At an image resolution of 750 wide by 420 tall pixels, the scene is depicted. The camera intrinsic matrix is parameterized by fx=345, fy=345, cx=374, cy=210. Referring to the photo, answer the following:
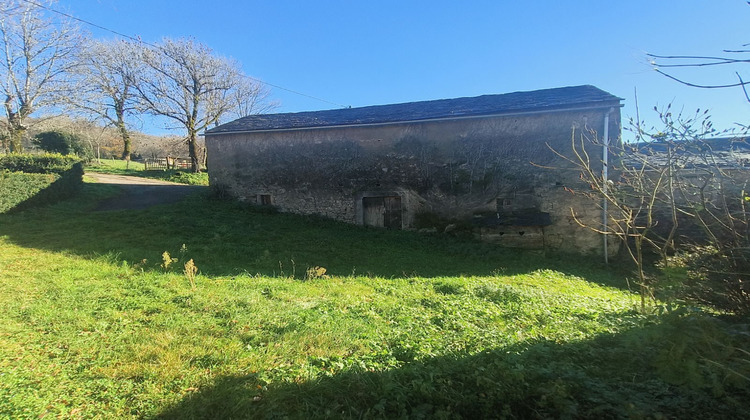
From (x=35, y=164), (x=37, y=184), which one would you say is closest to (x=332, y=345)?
(x=37, y=184)

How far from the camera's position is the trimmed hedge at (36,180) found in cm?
1072

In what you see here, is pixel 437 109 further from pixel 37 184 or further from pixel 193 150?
pixel 193 150

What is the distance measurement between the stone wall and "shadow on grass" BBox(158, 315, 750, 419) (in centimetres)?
706

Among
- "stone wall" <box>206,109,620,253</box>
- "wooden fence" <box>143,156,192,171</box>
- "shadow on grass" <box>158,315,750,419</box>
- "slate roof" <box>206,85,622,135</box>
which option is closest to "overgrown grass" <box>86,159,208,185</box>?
"wooden fence" <box>143,156,192,171</box>

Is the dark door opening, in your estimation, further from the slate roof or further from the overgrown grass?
the overgrown grass

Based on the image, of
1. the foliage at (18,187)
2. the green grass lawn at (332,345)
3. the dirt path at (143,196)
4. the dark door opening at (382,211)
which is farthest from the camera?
the dirt path at (143,196)

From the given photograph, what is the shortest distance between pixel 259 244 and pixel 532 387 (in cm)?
784

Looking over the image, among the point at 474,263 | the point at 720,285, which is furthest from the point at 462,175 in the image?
the point at 720,285

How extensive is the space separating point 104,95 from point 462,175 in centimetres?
2182

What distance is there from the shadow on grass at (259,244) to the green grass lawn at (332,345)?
0.59 feet

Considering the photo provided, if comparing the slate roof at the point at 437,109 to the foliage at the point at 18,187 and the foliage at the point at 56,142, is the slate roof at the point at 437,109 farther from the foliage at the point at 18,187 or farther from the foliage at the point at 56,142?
the foliage at the point at 56,142

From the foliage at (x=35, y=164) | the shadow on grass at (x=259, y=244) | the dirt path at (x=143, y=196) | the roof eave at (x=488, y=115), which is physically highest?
the roof eave at (x=488, y=115)

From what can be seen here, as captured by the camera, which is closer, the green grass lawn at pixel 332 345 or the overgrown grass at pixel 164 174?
the green grass lawn at pixel 332 345

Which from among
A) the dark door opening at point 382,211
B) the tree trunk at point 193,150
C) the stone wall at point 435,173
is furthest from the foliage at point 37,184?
the dark door opening at point 382,211
